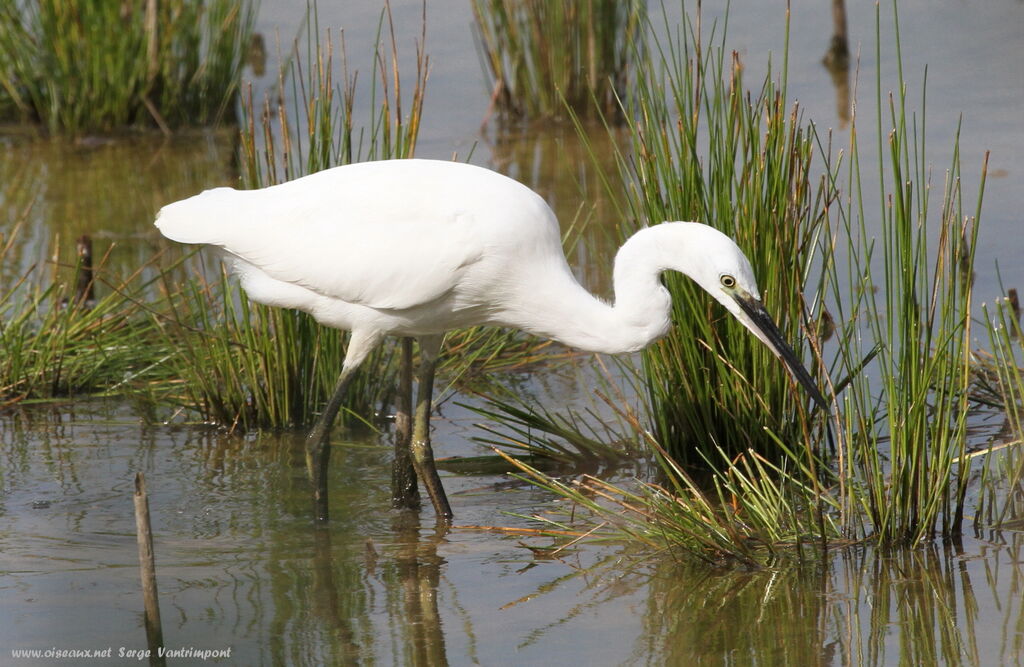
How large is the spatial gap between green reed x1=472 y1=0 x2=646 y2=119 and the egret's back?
4522mm

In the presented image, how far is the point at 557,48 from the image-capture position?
334 inches

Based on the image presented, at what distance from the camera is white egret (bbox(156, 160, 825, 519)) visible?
371 centimetres

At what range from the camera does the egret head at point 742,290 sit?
337 cm

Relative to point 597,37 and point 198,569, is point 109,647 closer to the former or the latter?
point 198,569

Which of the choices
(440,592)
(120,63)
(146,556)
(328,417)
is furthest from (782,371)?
(120,63)

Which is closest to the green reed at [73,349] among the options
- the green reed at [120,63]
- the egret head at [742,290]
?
the egret head at [742,290]

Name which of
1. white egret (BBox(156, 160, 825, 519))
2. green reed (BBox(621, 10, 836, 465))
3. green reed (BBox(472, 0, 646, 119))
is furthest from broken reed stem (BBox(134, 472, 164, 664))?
green reed (BBox(472, 0, 646, 119))

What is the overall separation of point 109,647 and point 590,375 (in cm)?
245

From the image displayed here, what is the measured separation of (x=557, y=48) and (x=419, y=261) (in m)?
4.99

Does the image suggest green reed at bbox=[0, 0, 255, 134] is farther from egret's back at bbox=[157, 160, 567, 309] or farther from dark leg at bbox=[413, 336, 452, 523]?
dark leg at bbox=[413, 336, 452, 523]

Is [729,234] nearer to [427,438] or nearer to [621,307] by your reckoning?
[621,307]

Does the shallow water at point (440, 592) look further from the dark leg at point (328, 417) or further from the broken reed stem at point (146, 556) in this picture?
the broken reed stem at point (146, 556)

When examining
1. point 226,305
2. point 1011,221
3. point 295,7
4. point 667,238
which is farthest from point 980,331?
point 295,7

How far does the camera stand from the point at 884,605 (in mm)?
2996
